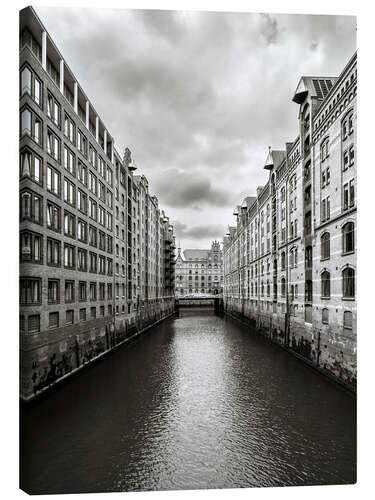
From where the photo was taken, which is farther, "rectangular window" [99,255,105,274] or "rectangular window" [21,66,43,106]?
"rectangular window" [99,255,105,274]

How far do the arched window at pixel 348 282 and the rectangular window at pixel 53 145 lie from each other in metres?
16.3

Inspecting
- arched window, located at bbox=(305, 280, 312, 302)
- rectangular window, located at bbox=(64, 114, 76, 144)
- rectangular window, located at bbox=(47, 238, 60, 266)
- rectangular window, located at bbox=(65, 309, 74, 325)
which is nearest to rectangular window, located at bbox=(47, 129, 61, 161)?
rectangular window, located at bbox=(64, 114, 76, 144)

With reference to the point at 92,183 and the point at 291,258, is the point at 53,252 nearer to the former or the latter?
the point at 92,183

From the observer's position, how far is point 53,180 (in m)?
17.7

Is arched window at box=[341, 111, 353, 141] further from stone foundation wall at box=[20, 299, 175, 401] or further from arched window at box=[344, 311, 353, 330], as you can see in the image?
stone foundation wall at box=[20, 299, 175, 401]

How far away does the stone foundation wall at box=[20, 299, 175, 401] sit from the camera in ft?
37.1

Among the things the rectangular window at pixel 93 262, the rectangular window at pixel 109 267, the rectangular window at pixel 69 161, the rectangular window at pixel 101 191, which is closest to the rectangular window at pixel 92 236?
the rectangular window at pixel 93 262

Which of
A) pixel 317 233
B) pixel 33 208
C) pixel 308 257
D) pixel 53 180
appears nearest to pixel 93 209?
pixel 53 180

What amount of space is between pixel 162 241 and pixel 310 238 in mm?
45663

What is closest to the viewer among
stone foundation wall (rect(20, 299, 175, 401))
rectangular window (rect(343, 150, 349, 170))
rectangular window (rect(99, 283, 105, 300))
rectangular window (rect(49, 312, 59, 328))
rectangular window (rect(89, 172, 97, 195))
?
stone foundation wall (rect(20, 299, 175, 401))

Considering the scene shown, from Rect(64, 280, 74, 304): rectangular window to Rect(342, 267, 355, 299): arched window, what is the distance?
15.0 meters

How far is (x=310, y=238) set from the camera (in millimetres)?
23297

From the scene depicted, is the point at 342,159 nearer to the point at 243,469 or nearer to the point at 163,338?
the point at 243,469
